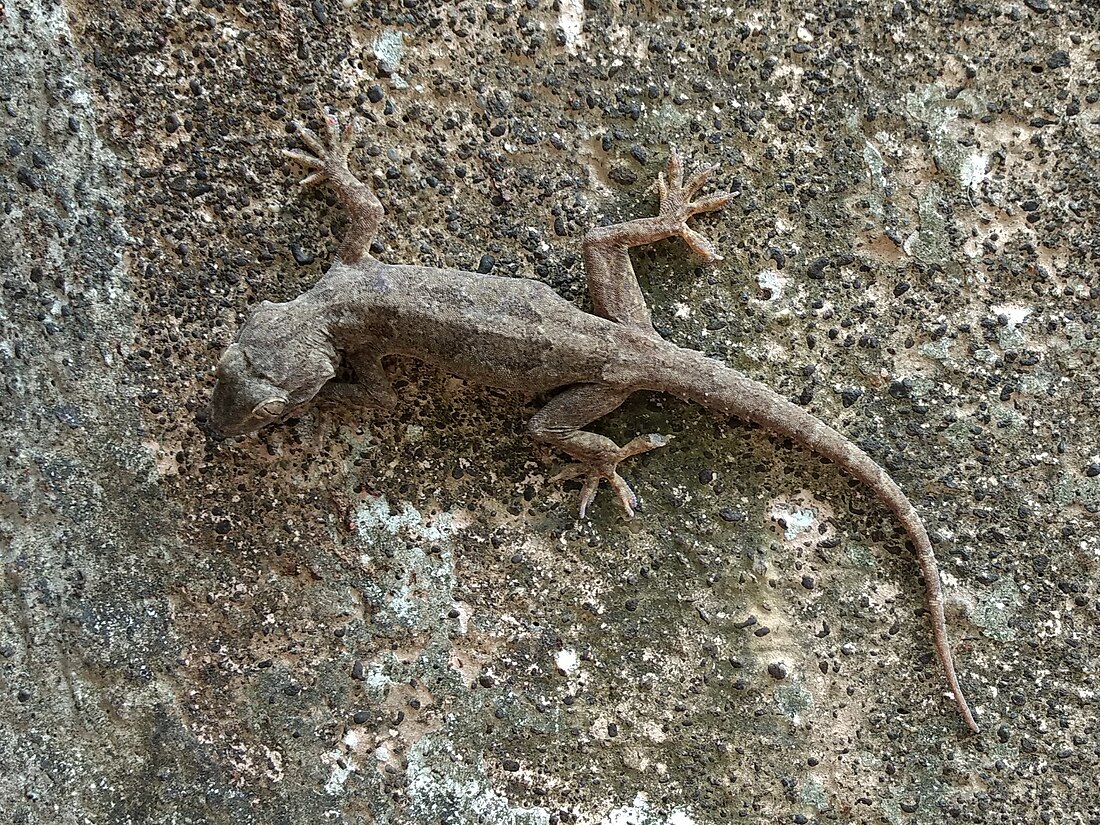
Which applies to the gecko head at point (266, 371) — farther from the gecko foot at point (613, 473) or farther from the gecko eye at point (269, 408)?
the gecko foot at point (613, 473)

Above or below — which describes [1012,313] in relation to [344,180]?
below

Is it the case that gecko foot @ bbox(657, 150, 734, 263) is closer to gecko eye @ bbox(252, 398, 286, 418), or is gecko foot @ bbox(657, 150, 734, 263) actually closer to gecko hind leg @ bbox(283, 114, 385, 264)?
gecko hind leg @ bbox(283, 114, 385, 264)

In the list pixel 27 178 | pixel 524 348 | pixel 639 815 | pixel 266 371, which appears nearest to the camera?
pixel 266 371

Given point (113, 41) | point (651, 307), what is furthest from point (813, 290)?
point (113, 41)

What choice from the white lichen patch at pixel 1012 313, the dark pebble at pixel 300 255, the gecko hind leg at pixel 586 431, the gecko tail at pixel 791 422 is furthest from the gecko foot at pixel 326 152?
the white lichen patch at pixel 1012 313

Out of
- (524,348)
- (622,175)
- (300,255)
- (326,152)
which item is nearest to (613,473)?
(524,348)

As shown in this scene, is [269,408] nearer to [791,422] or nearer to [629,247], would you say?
[629,247]

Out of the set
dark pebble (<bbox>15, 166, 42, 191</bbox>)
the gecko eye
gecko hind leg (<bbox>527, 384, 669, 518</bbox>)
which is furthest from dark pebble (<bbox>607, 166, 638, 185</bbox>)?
dark pebble (<bbox>15, 166, 42, 191</bbox>)

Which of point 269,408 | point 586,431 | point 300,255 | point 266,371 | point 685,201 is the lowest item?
point 586,431

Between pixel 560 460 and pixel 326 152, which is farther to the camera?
pixel 560 460
